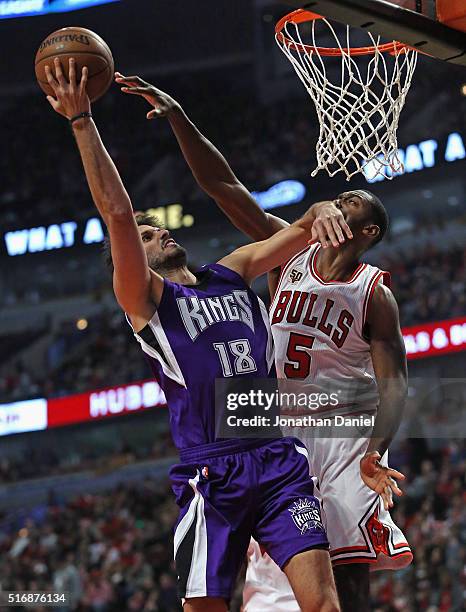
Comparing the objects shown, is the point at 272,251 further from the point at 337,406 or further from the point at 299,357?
Answer: the point at 337,406

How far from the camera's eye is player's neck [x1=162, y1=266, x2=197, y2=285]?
152 inches

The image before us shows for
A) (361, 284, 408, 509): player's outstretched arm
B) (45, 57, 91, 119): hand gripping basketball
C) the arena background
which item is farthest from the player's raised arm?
the arena background

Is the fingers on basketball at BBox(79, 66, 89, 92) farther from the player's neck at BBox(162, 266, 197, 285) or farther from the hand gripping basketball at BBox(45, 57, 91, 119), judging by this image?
the player's neck at BBox(162, 266, 197, 285)

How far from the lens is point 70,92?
346cm

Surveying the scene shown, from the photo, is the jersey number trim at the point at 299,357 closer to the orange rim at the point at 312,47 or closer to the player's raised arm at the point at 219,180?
the player's raised arm at the point at 219,180

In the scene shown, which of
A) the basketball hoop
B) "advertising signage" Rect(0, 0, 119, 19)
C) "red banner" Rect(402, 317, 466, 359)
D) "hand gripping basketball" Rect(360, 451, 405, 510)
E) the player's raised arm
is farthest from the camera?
"advertising signage" Rect(0, 0, 119, 19)

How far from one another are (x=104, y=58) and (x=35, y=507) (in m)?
15.2

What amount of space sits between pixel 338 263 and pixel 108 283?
52.6 feet

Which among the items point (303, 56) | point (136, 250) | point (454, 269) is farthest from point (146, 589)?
point (136, 250)

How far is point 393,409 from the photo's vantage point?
157 inches

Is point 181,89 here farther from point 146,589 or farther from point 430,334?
point 146,589

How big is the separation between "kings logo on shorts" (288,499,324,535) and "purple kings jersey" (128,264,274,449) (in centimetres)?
38

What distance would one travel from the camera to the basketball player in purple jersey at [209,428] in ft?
11.0

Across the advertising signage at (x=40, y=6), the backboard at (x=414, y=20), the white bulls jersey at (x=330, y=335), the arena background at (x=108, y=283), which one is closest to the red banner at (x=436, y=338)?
the arena background at (x=108, y=283)
